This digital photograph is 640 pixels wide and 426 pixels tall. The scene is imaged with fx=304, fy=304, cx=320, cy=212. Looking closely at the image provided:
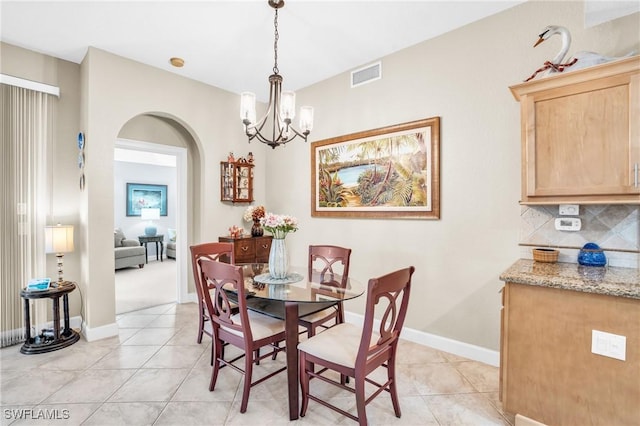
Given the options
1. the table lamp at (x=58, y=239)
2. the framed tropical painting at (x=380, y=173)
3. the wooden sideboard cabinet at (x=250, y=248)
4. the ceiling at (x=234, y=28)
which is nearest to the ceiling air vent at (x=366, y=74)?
the ceiling at (x=234, y=28)

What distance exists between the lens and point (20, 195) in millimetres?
3088

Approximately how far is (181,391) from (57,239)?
80.0 inches

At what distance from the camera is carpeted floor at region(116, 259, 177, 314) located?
4380 millimetres

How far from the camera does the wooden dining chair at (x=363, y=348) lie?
1.64 m

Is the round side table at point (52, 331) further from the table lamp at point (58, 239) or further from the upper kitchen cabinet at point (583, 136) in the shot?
the upper kitchen cabinet at point (583, 136)

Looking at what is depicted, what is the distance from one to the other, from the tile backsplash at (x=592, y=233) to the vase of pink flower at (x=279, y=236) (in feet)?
6.13

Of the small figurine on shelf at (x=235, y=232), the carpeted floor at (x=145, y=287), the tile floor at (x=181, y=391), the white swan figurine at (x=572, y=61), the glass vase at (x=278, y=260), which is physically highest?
the white swan figurine at (x=572, y=61)

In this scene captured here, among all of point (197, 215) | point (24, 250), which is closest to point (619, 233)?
point (197, 215)

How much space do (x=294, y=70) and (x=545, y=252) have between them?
3.18 m

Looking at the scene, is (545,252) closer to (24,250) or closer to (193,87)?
(193,87)

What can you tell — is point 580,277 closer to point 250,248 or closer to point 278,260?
point 278,260

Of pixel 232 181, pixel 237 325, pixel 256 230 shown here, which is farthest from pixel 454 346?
pixel 232 181

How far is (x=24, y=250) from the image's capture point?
312cm

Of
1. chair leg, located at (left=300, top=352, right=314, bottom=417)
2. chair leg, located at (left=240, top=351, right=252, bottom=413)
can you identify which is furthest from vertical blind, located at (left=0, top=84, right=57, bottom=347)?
chair leg, located at (left=300, top=352, right=314, bottom=417)
